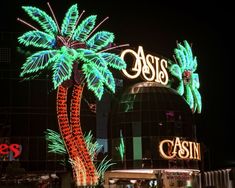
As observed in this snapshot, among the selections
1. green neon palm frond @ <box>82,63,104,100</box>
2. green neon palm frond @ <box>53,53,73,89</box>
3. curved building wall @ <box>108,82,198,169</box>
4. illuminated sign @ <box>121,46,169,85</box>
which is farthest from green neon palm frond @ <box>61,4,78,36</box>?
curved building wall @ <box>108,82,198,169</box>

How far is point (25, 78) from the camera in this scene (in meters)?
60.2

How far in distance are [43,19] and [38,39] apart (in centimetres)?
256

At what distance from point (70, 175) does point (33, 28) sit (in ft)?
61.5

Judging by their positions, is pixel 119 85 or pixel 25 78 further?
pixel 119 85

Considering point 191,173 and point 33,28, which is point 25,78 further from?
point 191,173

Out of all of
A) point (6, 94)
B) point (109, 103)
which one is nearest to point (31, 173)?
point (6, 94)

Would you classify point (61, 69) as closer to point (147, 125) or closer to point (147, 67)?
point (147, 125)

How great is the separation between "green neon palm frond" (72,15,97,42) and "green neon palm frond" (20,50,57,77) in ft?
12.4

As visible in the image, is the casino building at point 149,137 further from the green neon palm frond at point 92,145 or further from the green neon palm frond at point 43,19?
the green neon palm frond at point 43,19

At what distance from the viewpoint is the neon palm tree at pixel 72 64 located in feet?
188

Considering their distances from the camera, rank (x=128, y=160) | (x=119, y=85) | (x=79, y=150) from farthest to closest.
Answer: (x=119, y=85), (x=128, y=160), (x=79, y=150)

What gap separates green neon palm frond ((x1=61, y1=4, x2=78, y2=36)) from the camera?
5912 cm

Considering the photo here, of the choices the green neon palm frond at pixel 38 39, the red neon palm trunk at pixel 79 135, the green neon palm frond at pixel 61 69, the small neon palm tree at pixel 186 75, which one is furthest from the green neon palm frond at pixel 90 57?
the small neon palm tree at pixel 186 75

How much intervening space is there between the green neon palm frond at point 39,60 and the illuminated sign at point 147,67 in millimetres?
13013
